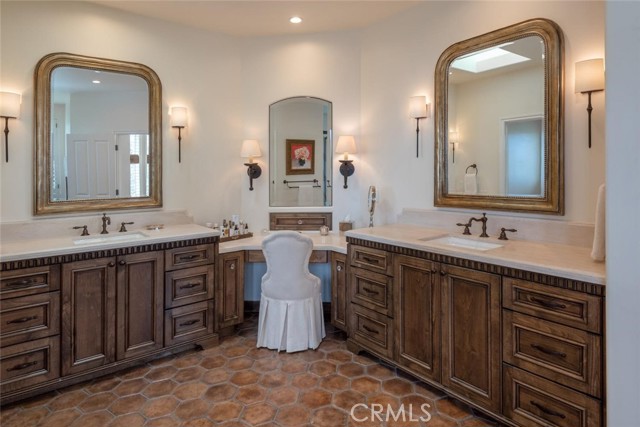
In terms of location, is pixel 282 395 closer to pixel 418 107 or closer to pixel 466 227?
pixel 466 227

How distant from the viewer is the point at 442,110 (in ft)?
9.77

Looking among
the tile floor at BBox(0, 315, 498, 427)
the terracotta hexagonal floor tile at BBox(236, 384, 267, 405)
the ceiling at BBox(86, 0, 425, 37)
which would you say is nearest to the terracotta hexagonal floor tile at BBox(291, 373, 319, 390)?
the tile floor at BBox(0, 315, 498, 427)

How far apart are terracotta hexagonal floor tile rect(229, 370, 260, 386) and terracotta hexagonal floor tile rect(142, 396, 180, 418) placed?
1.28 feet

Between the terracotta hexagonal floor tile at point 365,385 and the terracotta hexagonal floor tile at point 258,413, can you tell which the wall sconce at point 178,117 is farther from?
the terracotta hexagonal floor tile at point 365,385

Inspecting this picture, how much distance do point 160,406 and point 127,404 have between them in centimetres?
21

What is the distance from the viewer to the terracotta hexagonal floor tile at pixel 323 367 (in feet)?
8.75

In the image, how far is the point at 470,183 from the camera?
112 inches

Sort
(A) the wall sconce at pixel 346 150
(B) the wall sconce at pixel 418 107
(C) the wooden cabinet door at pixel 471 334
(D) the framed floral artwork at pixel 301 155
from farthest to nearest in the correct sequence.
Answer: (D) the framed floral artwork at pixel 301 155, (A) the wall sconce at pixel 346 150, (B) the wall sconce at pixel 418 107, (C) the wooden cabinet door at pixel 471 334

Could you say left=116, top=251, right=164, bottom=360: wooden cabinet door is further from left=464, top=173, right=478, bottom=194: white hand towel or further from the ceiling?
left=464, top=173, right=478, bottom=194: white hand towel

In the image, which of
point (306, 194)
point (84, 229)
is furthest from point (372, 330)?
point (84, 229)

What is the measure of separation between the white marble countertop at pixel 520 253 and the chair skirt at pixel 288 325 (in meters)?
0.70

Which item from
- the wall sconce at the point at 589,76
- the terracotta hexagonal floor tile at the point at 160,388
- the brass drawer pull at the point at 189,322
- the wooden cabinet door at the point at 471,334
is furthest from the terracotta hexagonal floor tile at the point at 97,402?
the wall sconce at the point at 589,76

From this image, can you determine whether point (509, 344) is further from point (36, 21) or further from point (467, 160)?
point (36, 21)

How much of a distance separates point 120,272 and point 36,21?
6.32 ft
